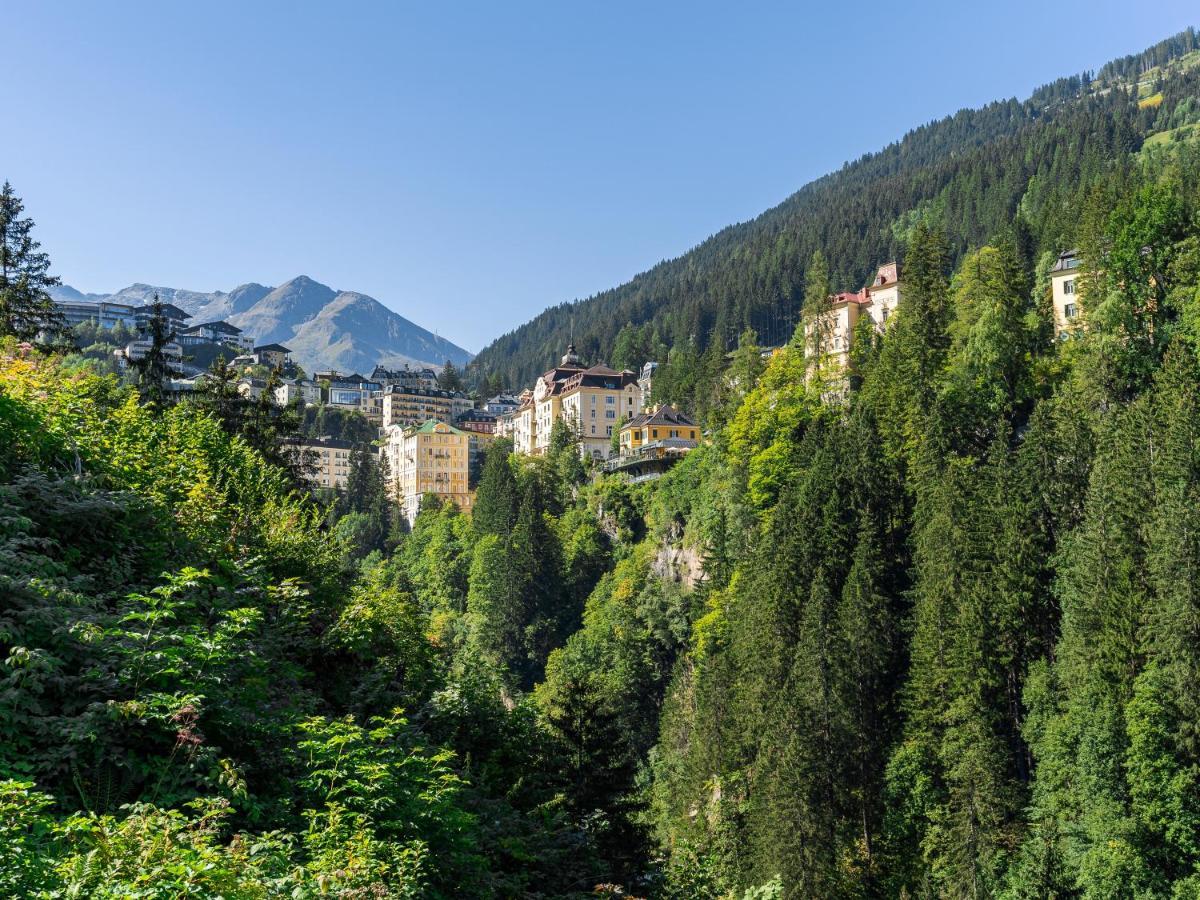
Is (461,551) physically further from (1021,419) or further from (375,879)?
(375,879)

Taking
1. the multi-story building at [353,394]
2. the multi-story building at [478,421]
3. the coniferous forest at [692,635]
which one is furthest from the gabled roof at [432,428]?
the multi-story building at [353,394]

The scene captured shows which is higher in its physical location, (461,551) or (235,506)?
(235,506)

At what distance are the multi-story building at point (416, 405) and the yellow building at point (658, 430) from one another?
68.1 metres

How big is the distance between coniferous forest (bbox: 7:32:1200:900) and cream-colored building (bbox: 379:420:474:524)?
1011 inches

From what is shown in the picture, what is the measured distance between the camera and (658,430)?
10019 cm

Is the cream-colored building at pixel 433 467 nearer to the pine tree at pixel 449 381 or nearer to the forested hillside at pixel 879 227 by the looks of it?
→ the forested hillside at pixel 879 227

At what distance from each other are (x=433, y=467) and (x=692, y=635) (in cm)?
7056

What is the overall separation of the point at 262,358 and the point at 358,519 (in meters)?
84.4

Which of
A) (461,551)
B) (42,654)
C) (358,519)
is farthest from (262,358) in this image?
(42,654)

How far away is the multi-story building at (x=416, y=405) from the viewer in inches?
6555

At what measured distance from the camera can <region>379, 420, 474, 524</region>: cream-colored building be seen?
130375 millimetres

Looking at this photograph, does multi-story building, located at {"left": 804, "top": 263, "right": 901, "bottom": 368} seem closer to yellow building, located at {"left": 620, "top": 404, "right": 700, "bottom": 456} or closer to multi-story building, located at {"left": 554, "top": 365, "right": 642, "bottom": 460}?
yellow building, located at {"left": 620, "top": 404, "right": 700, "bottom": 456}

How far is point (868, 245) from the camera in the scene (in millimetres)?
158875

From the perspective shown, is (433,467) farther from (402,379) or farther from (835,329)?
(835,329)
